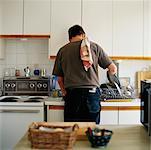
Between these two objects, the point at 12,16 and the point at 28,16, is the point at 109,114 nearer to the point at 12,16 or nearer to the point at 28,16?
the point at 28,16

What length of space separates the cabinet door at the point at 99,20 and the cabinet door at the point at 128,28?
0.23 feet

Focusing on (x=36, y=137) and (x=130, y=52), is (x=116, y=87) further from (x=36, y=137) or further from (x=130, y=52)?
(x=36, y=137)

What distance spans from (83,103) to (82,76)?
253mm

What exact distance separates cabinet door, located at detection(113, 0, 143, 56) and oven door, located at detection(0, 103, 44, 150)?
1.14m

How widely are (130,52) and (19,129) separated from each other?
5.00ft

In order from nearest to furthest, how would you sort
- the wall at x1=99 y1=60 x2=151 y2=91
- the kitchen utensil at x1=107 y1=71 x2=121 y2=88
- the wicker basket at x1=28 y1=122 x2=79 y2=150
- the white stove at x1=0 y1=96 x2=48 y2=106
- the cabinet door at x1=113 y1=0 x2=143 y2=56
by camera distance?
the wicker basket at x1=28 y1=122 x2=79 y2=150 < the white stove at x1=0 y1=96 x2=48 y2=106 < the cabinet door at x1=113 y1=0 x2=143 y2=56 < the kitchen utensil at x1=107 y1=71 x2=121 y2=88 < the wall at x1=99 y1=60 x2=151 y2=91

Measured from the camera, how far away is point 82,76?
2.58m

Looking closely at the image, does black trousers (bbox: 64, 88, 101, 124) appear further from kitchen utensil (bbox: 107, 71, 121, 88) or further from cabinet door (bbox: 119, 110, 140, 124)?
kitchen utensil (bbox: 107, 71, 121, 88)

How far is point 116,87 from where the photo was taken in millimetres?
3307

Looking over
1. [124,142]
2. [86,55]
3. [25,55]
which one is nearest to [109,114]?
[86,55]

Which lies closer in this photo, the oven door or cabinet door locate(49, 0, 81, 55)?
the oven door

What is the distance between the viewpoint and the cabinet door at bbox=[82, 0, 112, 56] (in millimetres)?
3297

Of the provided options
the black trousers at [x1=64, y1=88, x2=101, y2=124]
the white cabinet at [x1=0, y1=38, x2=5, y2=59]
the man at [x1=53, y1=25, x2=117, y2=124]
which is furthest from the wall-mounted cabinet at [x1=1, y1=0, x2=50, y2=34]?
the black trousers at [x1=64, y1=88, x2=101, y2=124]

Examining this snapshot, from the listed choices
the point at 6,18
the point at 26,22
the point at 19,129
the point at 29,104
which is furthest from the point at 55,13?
the point at 19,129
